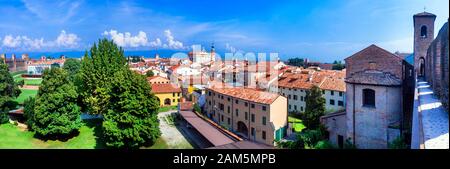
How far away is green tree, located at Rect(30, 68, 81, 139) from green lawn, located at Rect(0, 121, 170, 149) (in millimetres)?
651

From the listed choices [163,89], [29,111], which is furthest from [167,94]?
[29,111]

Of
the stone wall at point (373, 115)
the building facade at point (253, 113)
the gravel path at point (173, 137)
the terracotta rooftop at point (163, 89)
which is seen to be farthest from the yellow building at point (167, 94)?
the stone wall at point (373, 115)

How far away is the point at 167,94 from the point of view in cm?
3762

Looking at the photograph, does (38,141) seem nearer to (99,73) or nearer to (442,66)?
(99,73)

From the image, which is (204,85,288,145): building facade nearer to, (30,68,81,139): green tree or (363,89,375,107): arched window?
(363,89,375,107): arched window

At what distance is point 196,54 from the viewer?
296ft

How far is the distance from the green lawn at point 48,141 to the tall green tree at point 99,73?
2064mm

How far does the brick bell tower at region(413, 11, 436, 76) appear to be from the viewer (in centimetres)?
1873

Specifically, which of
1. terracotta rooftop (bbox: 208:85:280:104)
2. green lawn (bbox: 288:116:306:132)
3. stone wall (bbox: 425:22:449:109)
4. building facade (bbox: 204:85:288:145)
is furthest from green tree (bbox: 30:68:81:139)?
stone wall (bbox: 425:22:449:109)

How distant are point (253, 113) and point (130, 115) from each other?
910cm

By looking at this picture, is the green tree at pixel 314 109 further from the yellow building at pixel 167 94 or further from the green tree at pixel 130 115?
the yellow building at pixel 167 94

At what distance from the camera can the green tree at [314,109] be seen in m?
24.1

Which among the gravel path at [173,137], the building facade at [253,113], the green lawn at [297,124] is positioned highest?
the building facade at [253,113]
